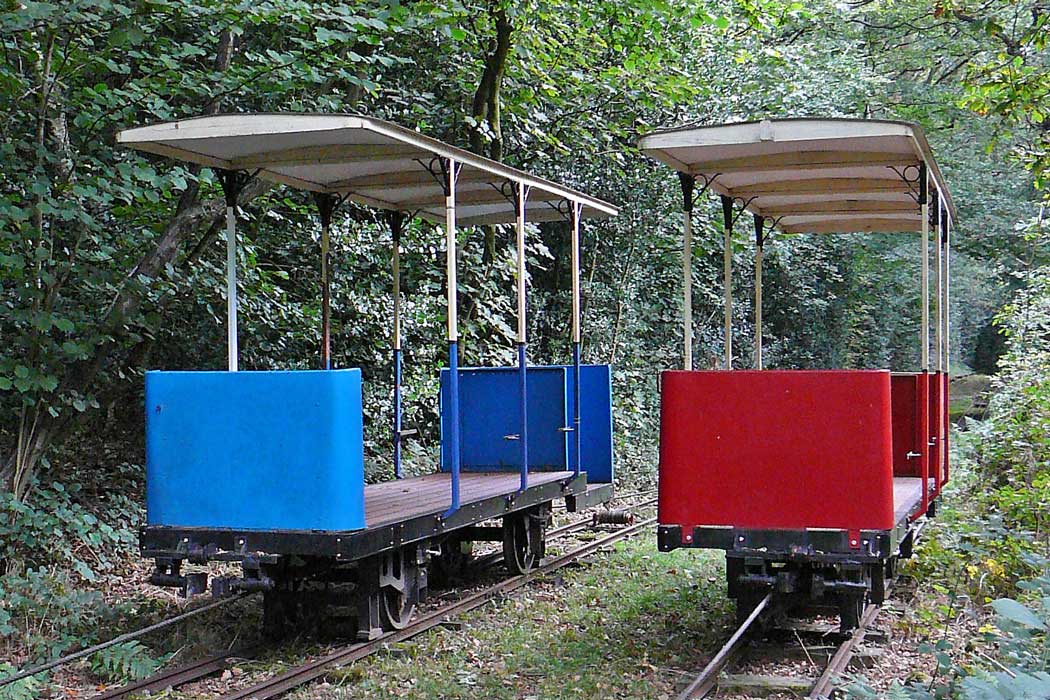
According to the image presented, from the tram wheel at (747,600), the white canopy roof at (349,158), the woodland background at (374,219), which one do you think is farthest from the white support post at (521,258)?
the tram wheel at (747,600)

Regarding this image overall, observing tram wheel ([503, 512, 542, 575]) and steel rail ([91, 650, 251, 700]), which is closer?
steel rail ([91, 650, 251, 700])

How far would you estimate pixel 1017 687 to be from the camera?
3.18 metres

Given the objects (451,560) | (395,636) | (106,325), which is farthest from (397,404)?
(395,636)

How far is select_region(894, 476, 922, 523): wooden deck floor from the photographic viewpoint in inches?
284

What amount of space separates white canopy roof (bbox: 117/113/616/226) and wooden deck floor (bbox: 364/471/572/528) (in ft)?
7.89

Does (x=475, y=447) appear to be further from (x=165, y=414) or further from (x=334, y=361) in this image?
(x=165, y=414)

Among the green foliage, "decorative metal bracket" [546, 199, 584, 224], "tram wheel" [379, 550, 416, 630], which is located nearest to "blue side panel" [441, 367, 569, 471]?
"decorative metal bracket" [546, 199, 584, 224]

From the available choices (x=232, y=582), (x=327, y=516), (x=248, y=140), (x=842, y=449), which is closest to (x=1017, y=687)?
(x=842, y=449)

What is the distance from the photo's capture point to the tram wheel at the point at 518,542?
980cm

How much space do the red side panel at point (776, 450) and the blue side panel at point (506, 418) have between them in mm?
3552

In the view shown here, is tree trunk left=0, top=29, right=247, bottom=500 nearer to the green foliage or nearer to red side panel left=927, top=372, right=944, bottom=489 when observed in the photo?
the green foliage

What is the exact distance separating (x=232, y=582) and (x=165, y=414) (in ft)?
3.66

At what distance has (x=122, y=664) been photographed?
677cm

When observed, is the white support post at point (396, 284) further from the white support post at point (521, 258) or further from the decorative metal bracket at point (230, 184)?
the decorative metal bracket at point (230, 184)
